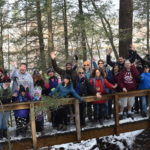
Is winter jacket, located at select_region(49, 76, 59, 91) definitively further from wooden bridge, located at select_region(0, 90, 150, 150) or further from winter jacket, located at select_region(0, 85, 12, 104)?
winter jacket, located at select_region(0, 85, 12, 104)

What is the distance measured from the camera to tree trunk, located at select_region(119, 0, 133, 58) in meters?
11.4

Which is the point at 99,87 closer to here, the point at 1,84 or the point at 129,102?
the point at 129,102

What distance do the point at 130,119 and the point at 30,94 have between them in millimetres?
3237

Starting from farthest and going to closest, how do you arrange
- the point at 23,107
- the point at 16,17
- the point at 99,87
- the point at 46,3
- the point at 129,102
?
1. the point at 16,17
2. the point at 46,3
3. the point at 129,102
4. the point at 99,87
5. the point at 23,107

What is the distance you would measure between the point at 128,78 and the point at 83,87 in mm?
1438

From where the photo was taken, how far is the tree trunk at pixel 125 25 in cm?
1145

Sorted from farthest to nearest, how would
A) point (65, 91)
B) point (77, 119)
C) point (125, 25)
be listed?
point (125, 25) < point (77, 119) < point (65, 91)

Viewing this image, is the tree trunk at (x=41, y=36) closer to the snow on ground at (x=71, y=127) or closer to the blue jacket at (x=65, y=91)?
the snow on ground at (x=71, y=127)

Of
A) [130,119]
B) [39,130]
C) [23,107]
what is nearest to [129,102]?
[130,119]

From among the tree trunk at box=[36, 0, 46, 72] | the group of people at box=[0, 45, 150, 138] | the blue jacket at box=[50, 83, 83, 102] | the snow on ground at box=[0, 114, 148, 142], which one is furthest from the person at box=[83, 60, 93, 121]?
the tree trunk at box=[36, 0, 46, 72]

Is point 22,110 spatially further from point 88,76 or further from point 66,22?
point 66,22

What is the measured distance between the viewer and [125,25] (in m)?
11.7

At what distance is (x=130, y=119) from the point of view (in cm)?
816

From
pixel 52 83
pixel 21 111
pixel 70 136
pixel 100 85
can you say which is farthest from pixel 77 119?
pixel 21 111
